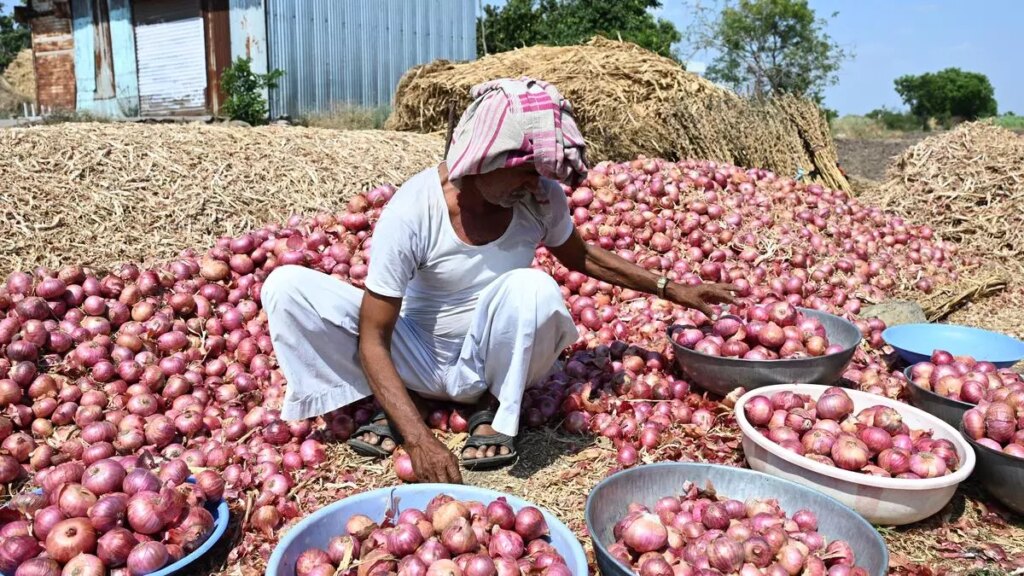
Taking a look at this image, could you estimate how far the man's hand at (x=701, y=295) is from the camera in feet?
9.36

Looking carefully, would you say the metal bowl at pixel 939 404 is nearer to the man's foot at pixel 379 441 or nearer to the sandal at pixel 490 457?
the sandal at pixel 490 457

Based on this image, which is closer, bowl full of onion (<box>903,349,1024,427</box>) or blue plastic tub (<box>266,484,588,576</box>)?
blue plastic tub (<box>266,484,588,576</box>)

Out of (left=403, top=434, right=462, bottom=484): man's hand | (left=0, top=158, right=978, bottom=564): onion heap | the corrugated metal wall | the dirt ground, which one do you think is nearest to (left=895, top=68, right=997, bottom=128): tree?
the dirt ground

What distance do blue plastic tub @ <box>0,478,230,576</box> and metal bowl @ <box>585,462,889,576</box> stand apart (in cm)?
101

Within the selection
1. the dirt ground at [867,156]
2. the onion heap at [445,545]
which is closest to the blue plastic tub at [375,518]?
the onion heap at [445,545]

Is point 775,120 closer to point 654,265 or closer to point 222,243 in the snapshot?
A: point 654,265

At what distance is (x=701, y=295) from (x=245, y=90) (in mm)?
10236

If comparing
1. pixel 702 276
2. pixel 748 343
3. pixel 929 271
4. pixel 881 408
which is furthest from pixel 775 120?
pixel 881 408

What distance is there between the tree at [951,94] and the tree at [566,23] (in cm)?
3679

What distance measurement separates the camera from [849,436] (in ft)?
7.32

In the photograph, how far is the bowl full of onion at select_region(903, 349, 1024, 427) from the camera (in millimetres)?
2541

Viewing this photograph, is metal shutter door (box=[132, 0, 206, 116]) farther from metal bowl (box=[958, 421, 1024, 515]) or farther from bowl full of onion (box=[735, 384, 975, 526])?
metal bowl (box=[958, 421, 1024, 515])

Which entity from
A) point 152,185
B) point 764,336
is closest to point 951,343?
point 764,336

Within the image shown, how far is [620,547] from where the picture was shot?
6.10 ft
